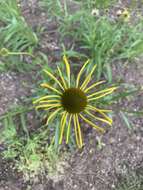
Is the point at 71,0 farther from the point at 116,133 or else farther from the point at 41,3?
the point at 116,133

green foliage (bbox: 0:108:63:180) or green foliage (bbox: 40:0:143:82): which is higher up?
green foliage (bbox: 40:0:143:82)

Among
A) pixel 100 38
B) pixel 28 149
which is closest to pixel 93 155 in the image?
pixel 28 149

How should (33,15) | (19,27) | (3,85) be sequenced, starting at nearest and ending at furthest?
(19,27), (3,85), (33,15)

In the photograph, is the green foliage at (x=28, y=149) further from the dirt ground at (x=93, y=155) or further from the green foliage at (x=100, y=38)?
the green foliage at (x=100, y=38)

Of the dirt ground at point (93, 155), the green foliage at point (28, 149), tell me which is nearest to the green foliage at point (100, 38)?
the dirt ground at point (93, 155)

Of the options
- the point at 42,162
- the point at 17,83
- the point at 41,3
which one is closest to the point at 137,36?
the point at 41,3

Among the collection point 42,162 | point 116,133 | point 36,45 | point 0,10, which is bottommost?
point 42,162

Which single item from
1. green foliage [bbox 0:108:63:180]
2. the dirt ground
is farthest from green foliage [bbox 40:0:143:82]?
green foliage [bbox 0:108:63:180]

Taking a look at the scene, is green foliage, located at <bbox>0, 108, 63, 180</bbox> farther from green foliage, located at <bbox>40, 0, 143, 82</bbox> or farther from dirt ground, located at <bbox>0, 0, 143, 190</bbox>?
green foliage, located at <bbox>40, 0, 143, 82</bbox>

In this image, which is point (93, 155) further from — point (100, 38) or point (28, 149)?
point (100, 38)
